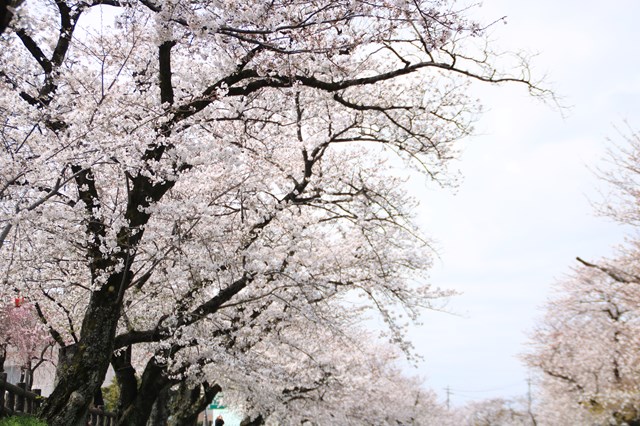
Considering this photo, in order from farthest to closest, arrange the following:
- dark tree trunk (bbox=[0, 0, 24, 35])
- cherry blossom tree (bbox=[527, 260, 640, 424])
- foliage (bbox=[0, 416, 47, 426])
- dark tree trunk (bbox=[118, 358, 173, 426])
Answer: cherry blossom tree (bbox=[527, 260, 640, 424])
dark tree trunk (bbox=[118, 358, 173, 426])
foliage (bbox=[0, 416, 47, 426])
dark tree trunk (bbox=[0, 0, 24, 35])

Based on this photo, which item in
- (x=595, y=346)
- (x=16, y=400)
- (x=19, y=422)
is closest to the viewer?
(x=19, y=422)

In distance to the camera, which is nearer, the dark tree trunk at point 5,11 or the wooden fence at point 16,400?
the dark tree trunk at point 5,11

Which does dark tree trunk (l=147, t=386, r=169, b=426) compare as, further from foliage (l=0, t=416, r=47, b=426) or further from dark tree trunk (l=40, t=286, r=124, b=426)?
foliage (l=0, t=416, r=47, b=426)

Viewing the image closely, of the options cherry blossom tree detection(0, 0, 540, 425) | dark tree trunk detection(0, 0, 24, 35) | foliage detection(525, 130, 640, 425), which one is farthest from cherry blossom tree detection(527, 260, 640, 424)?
dark tree trunk detection(0, 0, 24, 35)

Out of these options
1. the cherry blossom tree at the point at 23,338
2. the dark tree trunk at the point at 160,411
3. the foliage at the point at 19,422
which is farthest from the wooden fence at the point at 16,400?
the cherry blossom tree at the point at 23,338

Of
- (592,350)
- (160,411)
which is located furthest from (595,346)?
(160,411)

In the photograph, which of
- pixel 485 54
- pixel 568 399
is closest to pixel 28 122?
pixel 485 54

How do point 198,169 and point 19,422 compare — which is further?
point 198,169

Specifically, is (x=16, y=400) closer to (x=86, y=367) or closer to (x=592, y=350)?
(x=86, y=367)

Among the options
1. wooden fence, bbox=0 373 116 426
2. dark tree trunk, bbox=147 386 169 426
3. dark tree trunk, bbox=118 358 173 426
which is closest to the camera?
wooden fence, bbox=0 373 116 426

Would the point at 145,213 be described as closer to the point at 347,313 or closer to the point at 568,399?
the point at 347,313

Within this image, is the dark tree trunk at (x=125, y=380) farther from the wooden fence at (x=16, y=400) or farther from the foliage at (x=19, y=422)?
the foliage at (x=19, y=422)

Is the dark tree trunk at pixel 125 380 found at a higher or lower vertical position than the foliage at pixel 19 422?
higher

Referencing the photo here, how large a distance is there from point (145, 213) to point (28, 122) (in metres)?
1.84
